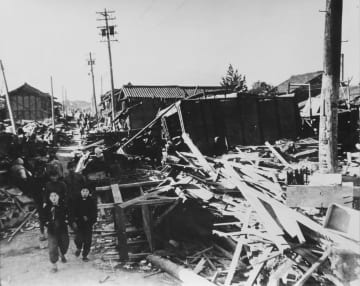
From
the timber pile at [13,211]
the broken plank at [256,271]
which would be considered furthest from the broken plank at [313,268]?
the timber pile at [13,211]

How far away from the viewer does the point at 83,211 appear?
6215 mm

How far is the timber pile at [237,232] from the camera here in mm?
4621

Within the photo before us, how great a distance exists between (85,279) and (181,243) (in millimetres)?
2239

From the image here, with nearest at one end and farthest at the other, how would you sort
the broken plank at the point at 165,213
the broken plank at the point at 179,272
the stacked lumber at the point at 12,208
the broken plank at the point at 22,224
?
the broken plank at the point at 179,272 → the broken plank at the point at 165,213 → the broken plank at the point at 22,224 → the stacked lumber at the point at 12,208

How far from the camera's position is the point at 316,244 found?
194 inches

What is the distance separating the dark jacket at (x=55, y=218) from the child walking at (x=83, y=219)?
241mm

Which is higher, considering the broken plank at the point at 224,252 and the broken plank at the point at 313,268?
the broken plank at the point at 313,268

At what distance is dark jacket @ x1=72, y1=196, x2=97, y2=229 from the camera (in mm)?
6184

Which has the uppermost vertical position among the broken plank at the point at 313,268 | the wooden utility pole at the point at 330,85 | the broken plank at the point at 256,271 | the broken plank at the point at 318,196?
the wooden utility pole at the point at 330,85

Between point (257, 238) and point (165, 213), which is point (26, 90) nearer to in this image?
point (165, 213)

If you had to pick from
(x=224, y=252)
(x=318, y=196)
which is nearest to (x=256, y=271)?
(x=318, y=196)

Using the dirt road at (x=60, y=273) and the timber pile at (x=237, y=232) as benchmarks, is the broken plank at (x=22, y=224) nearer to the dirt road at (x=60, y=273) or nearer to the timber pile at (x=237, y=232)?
the dirt road at (x=60, y=273)

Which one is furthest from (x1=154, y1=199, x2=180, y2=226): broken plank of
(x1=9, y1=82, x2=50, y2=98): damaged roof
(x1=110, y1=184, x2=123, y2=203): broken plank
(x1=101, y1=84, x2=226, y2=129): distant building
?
(x1=9, y1=82, x2=50, y2=98): damaged roof

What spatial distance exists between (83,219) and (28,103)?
36994mm
